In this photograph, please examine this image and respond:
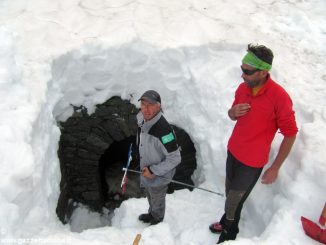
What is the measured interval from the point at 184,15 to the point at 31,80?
294 cm

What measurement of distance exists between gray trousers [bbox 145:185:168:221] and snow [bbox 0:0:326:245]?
209 mm

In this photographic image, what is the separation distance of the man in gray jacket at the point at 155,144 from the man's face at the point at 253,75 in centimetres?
94

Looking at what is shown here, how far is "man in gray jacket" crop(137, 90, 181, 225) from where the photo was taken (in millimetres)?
3730

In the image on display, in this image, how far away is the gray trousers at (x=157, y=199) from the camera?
4.39 meters

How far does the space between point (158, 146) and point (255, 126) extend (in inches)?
41.8

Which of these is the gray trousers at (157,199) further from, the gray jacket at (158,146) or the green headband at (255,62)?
the green headband at (255,62)

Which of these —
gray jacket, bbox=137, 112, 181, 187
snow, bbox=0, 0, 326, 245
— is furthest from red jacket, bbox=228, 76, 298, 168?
snow, bbox=0, 0, 326, 245

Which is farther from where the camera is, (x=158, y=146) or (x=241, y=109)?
(x=158, y=146)

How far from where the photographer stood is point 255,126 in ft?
11.5

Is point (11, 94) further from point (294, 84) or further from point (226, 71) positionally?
point (294, 84)

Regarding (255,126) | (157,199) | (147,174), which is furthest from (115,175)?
Result: (255,126)

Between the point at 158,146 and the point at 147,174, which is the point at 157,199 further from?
the point at 158,146

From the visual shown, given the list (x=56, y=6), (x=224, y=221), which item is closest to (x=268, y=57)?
(x=224, y=221)

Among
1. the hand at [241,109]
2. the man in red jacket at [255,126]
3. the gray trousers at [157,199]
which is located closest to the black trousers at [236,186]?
the man in red jacket at [255,126]
